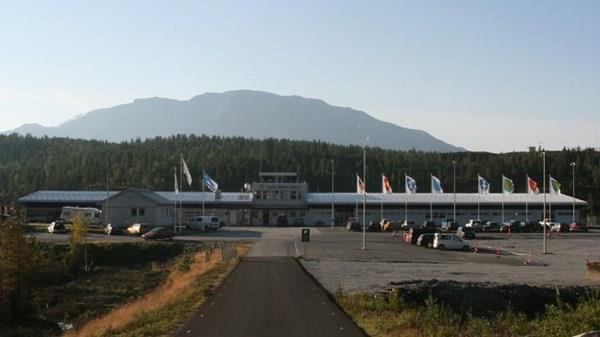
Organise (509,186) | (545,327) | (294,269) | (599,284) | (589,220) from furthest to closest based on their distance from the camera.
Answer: (589,220) < (509,186) < (294,269) < (599,284) < (545,327)

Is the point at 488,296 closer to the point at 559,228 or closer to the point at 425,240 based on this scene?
the point at 425,240

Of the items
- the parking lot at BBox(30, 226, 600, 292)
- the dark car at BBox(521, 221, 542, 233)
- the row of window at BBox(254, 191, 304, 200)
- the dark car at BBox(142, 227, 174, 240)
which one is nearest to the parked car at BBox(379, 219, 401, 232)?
the dark car at BBox(521, 221, 542, 233)

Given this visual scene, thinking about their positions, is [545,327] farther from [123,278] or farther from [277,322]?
[123,278]

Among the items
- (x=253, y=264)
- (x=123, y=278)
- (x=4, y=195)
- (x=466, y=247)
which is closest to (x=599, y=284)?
(x=253, y=264)

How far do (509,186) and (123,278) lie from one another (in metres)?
65.7

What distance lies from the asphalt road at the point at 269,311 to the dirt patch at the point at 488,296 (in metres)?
3.77

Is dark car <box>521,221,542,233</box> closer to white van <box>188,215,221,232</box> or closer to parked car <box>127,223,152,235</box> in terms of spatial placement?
white van <box>188,215,221,232</box>

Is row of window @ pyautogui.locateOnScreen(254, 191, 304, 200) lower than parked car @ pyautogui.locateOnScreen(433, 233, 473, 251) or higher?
higher

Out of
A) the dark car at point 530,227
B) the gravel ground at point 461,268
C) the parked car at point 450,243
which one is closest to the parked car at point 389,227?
the dark car at point 530,227

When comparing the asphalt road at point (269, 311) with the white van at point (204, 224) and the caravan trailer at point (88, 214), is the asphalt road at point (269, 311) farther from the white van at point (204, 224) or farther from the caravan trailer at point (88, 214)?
the caravan trailer at point (88, 214)

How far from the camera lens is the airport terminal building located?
123 meters

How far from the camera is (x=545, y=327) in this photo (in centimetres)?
1722

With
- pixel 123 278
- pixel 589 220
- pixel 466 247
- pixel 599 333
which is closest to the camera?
pixel 599 333

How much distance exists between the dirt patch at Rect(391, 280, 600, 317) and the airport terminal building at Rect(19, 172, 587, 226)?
293 feet
